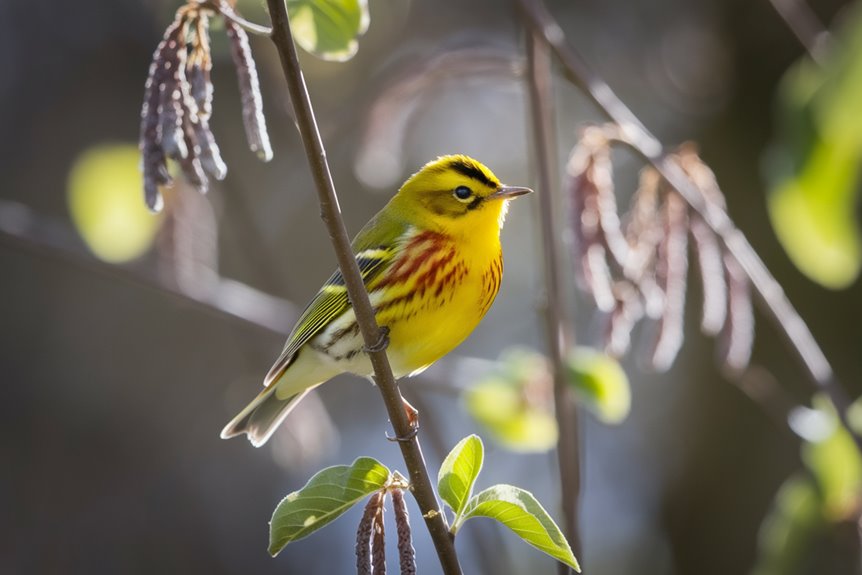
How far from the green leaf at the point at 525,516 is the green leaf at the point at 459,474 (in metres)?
0.03

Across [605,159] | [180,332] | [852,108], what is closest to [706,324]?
[605,159]

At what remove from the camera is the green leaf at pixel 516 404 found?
11.7 ft

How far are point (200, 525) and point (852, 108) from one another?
460 cm

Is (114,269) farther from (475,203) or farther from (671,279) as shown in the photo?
(671,279)

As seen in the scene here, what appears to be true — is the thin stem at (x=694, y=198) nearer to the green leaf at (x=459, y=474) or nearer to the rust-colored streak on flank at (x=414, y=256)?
the rust-colored streak on flank at (x=414, y=256)

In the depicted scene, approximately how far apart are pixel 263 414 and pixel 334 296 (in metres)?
0.51

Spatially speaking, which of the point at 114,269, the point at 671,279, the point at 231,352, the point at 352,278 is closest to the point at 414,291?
the point at 671,279

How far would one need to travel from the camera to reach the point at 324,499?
1.91 meters

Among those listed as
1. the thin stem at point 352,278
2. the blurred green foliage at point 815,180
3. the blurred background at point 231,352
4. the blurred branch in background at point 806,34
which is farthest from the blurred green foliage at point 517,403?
the thin stem at point 352,278

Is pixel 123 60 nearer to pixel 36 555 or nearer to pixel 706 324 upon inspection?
pixel 36 555

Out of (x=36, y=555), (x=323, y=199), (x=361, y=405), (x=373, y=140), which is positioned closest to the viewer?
(x=323, y=199)

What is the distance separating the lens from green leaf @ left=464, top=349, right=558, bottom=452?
11.7 feet

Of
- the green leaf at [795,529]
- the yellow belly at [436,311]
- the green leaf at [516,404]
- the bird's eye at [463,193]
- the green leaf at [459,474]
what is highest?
the bird's eye at [463,193]

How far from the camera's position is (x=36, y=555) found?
5.58 metres
